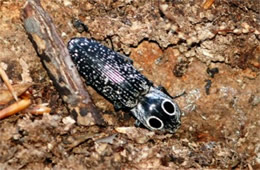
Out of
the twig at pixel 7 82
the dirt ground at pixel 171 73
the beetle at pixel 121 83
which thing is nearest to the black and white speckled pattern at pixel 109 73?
the beetle at pixel 121 83

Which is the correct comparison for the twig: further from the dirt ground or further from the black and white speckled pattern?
the black and white speckled pattern

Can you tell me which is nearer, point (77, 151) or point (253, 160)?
point (77, 151)

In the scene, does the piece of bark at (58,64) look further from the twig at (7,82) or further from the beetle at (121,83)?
the twig at (7,82)

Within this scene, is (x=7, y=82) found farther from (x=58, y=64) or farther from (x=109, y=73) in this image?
(x=109, y=73)

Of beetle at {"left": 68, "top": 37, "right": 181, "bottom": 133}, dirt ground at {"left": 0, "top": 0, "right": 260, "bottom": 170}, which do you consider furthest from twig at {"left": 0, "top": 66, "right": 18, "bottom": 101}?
beetle at {"left": 68, "top": 37, "right": 181, "bottom": 133}

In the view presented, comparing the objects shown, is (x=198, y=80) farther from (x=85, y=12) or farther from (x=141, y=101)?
(x=85, y=12)

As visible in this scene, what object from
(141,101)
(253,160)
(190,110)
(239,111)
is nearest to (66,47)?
(141,101)

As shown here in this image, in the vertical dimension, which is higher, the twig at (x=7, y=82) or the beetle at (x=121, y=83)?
the twig at (x=7, y=82)
